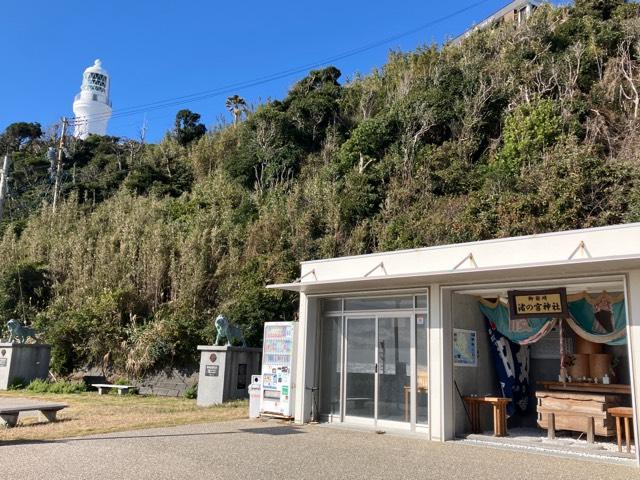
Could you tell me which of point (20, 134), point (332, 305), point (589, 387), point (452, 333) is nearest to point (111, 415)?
point (332, 305)

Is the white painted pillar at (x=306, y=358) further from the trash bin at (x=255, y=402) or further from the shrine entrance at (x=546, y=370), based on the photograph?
the shrine entrance at (x=546, y=370)

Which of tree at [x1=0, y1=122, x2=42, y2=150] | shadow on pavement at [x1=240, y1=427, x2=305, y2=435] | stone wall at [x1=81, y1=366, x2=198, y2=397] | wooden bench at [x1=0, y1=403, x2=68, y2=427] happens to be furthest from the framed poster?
tree at [x1=0, y1=122, x2=42, y2=150]

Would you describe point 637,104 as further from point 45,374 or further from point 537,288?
point 45,374

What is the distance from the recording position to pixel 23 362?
17672 mm

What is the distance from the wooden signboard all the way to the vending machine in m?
4.54

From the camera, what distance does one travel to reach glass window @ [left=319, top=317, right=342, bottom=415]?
10805 mm

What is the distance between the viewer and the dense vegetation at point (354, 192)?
1733cm

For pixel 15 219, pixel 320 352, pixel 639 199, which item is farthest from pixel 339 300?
pixel 15 219

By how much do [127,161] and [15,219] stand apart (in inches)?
330

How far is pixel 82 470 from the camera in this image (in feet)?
19.9

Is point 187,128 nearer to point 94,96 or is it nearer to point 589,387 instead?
point 589,387

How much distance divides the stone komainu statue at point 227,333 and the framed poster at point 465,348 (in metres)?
6.74

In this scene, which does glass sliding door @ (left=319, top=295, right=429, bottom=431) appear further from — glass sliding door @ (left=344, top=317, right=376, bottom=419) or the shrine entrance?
the shrine entrance

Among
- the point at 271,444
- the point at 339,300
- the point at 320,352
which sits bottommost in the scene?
the point at 271,444
